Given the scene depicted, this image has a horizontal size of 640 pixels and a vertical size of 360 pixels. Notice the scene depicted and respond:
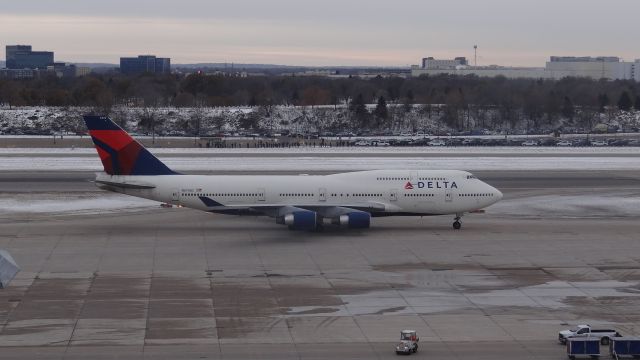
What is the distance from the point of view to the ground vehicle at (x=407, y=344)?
95.8ft

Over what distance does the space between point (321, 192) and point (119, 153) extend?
10424 mm

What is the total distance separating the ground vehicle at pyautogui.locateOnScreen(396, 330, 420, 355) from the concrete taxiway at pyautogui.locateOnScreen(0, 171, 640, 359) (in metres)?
0.40

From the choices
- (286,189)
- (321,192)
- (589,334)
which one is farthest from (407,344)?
(286,189)

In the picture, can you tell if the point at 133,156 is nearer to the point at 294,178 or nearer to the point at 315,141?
the point at 294,178

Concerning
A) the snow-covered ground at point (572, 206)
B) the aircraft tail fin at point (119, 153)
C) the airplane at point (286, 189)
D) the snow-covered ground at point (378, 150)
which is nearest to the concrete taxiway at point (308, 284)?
the snow-covered ground at point (572, 206)

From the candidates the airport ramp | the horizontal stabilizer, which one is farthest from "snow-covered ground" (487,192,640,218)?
the airport ramp

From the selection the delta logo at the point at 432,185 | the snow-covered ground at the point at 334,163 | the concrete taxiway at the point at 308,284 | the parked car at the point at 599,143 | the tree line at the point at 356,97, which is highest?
the tree line at the point at 356,97

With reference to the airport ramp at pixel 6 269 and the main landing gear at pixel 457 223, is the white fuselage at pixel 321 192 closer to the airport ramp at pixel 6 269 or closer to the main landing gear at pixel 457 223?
the main landing gear at pixel 457 223

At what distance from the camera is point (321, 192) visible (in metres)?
52.9

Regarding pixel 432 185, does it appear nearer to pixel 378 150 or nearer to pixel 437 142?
pixel 378 150

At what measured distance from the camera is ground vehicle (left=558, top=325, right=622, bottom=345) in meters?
29.9

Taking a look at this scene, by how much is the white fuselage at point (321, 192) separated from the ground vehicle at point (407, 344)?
22.9 metres

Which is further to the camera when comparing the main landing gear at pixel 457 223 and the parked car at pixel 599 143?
the parked car at pixel 599 143

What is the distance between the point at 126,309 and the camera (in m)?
34.8
